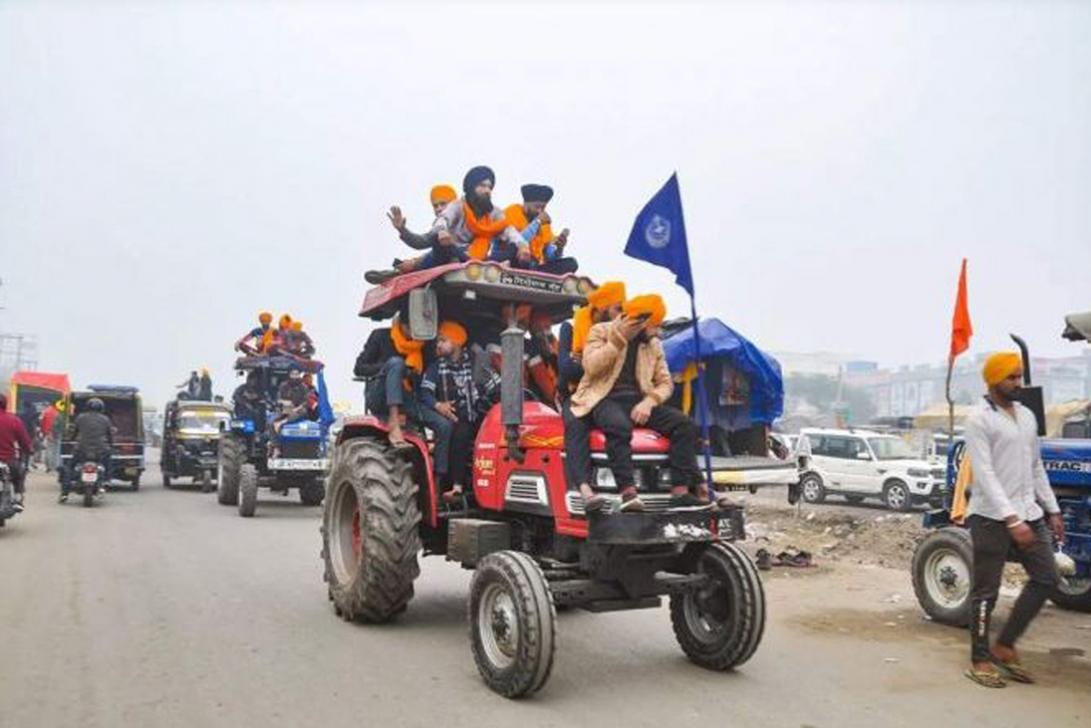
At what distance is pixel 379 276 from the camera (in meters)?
7.82

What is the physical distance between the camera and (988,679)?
588 cm

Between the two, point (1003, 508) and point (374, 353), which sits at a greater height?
point (374, 353)

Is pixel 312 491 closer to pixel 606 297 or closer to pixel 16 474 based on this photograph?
pixel 16 474

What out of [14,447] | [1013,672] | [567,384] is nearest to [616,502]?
[567,384]

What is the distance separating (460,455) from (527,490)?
1.22m

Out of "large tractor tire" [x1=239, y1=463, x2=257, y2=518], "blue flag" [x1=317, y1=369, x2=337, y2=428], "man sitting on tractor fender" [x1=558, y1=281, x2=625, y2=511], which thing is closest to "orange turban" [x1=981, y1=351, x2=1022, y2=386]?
"man sitting on tractor fender" [x1=558, y1=281, x2=625, y2=511]

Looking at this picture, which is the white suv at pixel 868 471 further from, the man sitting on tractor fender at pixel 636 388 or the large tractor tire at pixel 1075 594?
the man sitting on tractor fender at pixel 636 388

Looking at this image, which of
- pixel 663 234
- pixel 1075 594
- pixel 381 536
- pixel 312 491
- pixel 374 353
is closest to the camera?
pixel 663 234

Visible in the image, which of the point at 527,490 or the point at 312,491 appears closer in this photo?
the point at 527,490

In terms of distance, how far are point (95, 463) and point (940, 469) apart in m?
17.7

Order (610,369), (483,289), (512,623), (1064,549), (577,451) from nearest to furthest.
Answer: (512,623), (577,451), (610,369), (483,289), (1064,549)

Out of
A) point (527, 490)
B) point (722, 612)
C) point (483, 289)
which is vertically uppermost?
point (483, 289)

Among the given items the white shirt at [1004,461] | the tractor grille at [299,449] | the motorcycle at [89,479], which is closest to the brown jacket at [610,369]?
the white shirt at [1004,461]

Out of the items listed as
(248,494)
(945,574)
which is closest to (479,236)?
(945,574)
